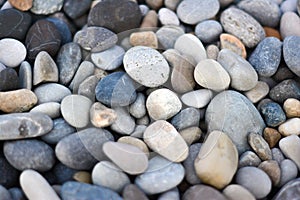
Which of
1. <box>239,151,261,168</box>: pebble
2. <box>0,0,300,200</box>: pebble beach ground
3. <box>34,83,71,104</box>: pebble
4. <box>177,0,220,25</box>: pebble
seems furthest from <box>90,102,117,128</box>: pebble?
<box>177,0,220,25</box>: pebble

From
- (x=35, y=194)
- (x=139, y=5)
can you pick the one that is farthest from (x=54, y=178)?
(x=139, y=5)

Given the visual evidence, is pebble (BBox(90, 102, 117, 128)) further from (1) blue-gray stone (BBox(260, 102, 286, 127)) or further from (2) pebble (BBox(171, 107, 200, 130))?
(1) blue-gray stone (BBox(260, 102, 286, 127))

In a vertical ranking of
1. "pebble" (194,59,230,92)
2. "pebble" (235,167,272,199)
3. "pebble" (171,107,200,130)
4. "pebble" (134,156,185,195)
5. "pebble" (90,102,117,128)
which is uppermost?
"pebble" (194,59,230,92)

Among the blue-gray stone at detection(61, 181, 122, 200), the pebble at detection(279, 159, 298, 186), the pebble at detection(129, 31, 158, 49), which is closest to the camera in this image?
the blue-gray stone at detection(61, 181, 122, 200)

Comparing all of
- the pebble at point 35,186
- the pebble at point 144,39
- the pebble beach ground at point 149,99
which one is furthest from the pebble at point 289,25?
the pebble at point 35,186

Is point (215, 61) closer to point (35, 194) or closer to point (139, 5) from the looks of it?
point (139, 5)

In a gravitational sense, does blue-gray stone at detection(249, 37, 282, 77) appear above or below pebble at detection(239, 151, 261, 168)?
above

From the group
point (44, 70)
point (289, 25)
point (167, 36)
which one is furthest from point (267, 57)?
point (44, 70)
